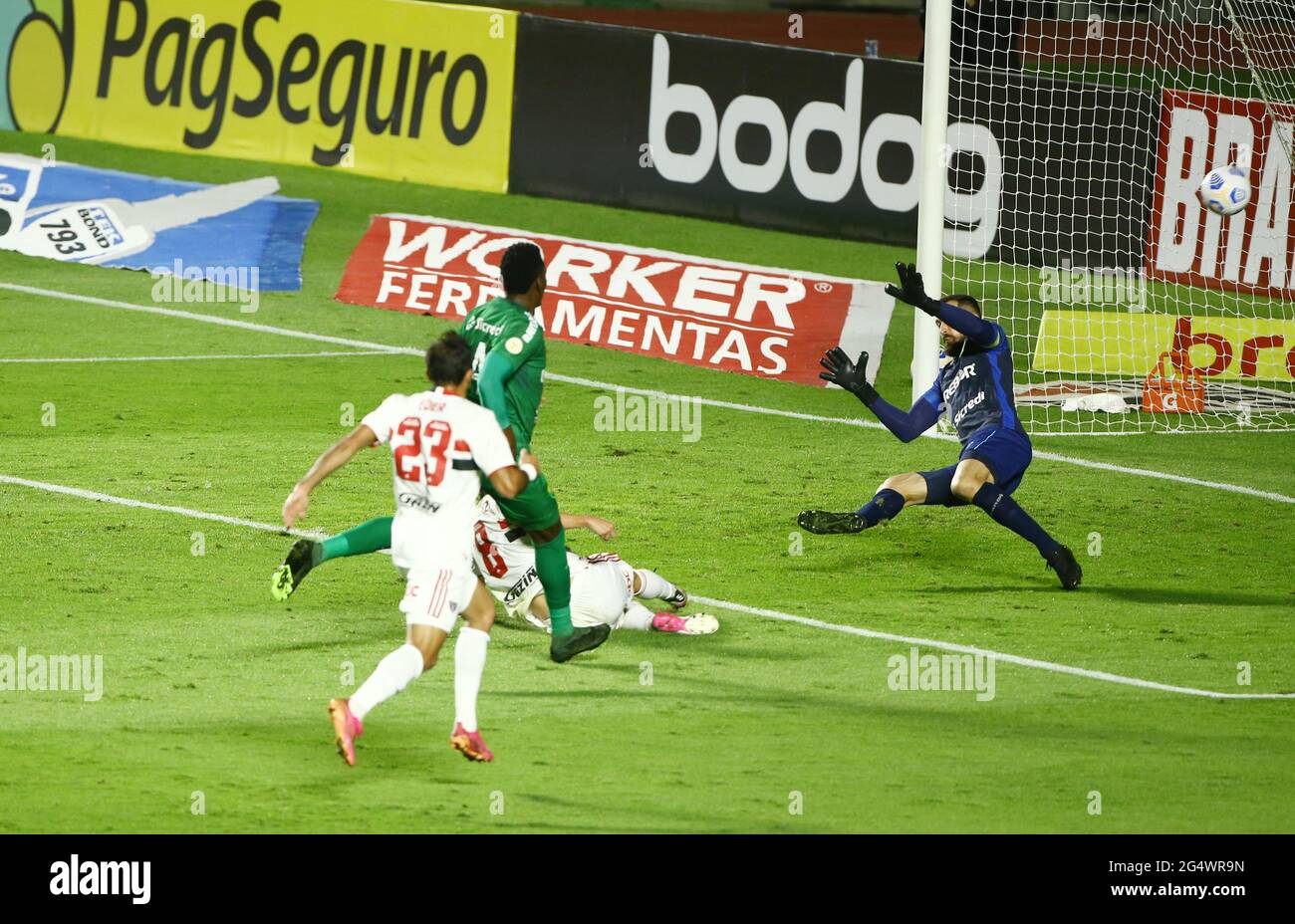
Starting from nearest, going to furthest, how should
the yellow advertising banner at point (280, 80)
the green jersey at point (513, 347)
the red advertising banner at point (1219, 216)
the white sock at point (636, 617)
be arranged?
the green jersey at point (513, 347) < the white sock at point (636, 617) < the red advertising banner at point (1219, 216) < the yellow advertising banner at point (280, 80)

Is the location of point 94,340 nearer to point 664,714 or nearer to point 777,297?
point 777,297

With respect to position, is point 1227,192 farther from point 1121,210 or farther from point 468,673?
point 468,673

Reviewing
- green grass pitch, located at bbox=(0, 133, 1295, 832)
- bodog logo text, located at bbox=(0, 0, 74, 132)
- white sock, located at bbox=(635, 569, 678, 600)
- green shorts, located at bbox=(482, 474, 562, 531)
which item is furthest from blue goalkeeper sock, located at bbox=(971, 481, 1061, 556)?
bodog logo text, located at bbox=(0, 0, 74, 132)

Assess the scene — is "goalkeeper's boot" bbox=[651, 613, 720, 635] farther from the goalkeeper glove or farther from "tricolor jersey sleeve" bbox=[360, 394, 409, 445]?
"tricolor jersey sleeve" bbox=[360, 394, 409, 445]

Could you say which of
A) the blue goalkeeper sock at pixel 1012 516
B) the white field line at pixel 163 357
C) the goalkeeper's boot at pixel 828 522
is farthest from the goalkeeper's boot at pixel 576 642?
the white field line at pixel 163 357

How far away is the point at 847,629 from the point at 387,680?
3471mm

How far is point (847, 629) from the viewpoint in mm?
10938

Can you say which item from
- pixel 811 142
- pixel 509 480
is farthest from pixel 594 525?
pixel 811 142

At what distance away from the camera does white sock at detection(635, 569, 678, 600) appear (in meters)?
10.7

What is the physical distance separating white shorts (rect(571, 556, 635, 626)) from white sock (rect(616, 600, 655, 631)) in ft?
0.38

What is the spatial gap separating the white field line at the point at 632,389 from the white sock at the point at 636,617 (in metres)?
5.67

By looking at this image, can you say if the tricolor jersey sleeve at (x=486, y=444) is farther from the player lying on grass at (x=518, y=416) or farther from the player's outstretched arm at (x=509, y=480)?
the player lying on grass at (x=518, y=416)

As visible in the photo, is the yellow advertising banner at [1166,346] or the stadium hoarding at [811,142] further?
→ the stadium hoarding at [811,142]

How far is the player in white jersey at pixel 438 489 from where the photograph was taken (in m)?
8.45
